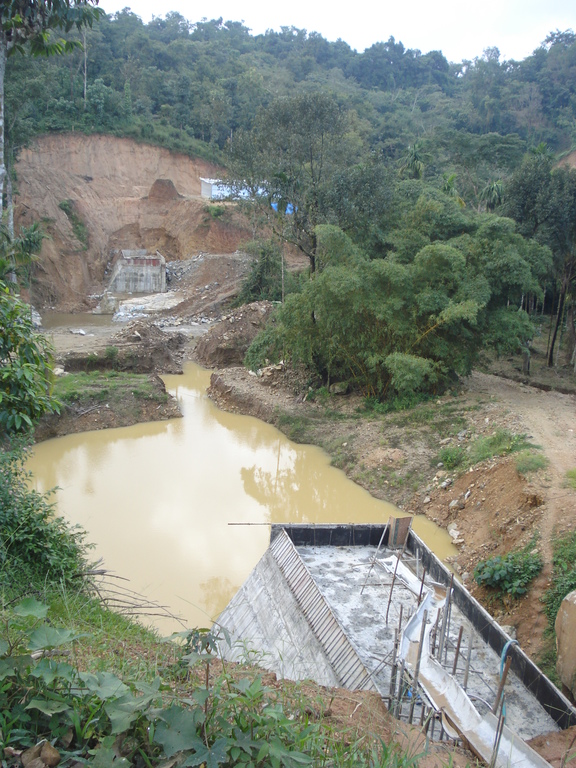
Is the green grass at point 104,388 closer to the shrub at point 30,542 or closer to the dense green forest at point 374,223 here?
the dense green forest at point 374,223

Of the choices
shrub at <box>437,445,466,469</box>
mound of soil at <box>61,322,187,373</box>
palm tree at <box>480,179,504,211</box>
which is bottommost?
mound of soil at <box>61,322,187,373</box>

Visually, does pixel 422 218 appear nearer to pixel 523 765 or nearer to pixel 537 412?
pixel 537 412

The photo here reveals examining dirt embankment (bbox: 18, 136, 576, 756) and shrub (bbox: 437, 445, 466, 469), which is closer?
dirt embankment (bbox: 18, 136, 576, 756)

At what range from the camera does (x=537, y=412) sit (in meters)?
12.3

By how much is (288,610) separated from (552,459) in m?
5.68

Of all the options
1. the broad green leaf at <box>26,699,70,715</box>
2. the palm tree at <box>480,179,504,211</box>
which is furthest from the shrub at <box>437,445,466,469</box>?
the palm tree at <box>480,179,504,211</box>

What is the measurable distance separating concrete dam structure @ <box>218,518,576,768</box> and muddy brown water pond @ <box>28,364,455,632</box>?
3.90 ft

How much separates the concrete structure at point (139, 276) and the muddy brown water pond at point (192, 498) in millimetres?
14918

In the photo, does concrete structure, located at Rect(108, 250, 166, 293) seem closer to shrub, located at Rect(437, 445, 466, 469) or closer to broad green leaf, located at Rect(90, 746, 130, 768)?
shrub, located at Rect(437, 445, 466, 469)

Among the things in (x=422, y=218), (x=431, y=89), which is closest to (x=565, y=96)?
(x=431, y=89)

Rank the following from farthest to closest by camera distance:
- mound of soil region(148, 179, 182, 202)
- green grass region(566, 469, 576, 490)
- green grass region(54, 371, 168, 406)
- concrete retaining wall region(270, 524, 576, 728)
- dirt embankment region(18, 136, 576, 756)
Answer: mound of soil region(148, 179, 182, 202) → green grass region(54, 371, 168, 406) → dirt embankment region(18, 136, 576, 756) → green grass region(566, 469, 576, 490) → concrete retaining wall region(270, 524, 576, 728)

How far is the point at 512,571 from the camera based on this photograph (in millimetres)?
7535

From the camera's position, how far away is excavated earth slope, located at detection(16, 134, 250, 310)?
2858cm

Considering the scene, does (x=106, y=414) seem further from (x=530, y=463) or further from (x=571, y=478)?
(x=571, y=478)
